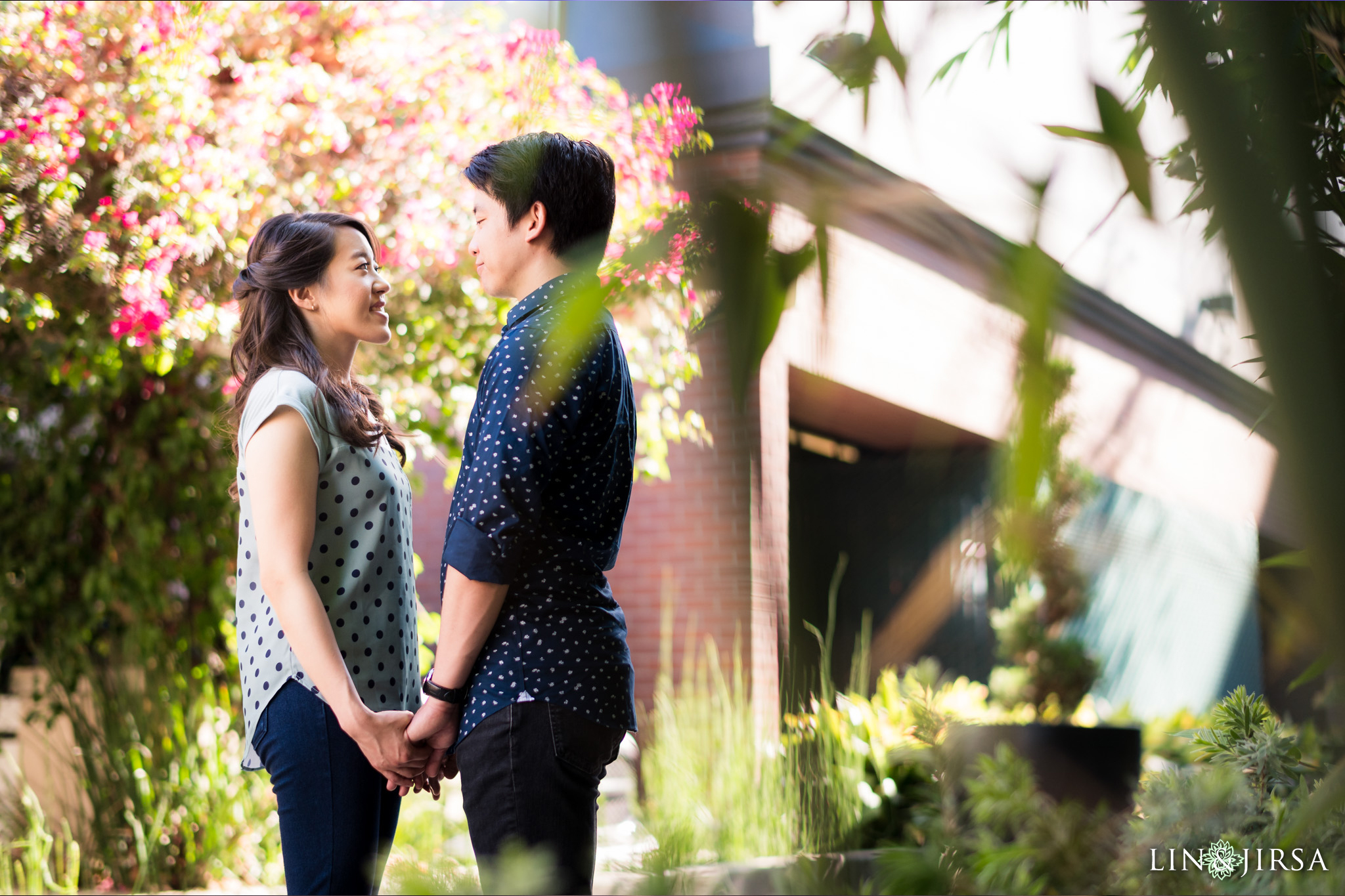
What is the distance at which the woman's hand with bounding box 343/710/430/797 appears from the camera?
1435 mm

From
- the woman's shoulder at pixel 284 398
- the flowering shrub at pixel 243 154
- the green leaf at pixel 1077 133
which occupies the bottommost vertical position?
the green leaf at pixel 1077 133

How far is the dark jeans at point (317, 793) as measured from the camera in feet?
4.75

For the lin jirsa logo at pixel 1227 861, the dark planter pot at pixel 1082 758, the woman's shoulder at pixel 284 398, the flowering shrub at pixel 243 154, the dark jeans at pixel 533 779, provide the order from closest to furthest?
the lin jirsa logo at pixel 1227 861 → the dark jeans at pixel 533 779 → the woman's shoulder at pixel 284 398 → the dark planter pot at pixel 1082 758 → the flowering shrub at pixel 243 154

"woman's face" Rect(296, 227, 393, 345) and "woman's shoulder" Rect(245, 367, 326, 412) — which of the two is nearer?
"woman's shoulder" Rect(245, 367, 326, 412)

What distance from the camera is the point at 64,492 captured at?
12.7ft

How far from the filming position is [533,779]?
1285 mm

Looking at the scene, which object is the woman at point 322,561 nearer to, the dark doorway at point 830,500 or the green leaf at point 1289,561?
the dark doorway at point 830,500

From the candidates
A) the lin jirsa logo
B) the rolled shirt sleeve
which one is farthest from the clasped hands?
the lin jirsa logo

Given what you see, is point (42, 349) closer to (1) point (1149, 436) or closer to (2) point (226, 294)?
(2) point (226, 294)

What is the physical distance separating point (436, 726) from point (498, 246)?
0.64m

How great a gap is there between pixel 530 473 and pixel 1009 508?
0.96 metres

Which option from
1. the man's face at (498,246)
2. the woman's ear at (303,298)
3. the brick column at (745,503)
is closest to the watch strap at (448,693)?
the man's face at (498,246)

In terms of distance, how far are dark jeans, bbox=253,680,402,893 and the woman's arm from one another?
40 millimetres

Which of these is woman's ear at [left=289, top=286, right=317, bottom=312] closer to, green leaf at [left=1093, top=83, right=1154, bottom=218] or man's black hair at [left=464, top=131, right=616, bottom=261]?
man's black hair at [left=464, top=131, right=616, bottom=261]
